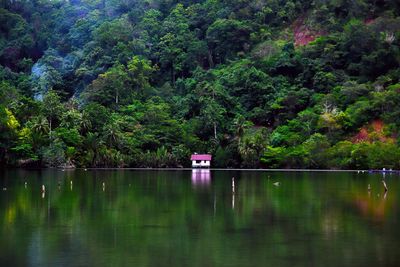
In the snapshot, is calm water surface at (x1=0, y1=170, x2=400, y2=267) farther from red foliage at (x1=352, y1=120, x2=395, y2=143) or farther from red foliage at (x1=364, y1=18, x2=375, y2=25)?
red foliage at (x1=364, y1=18, x2=375, y2=25)

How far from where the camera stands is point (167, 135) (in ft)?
349

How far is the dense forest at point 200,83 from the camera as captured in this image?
98562 mm

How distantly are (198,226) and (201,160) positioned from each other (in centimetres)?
6747

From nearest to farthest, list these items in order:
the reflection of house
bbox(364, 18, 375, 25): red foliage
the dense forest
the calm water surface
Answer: the calm water surface < the dense forest < the reflection of house < bbox(364, 18, 375, 25): red foliage

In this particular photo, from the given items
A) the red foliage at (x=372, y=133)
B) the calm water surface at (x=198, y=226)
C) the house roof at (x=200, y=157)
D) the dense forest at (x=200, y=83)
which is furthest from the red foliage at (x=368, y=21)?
the calm water surface at (x=198, y=226)

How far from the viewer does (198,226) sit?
35406 mm

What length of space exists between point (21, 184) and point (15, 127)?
37.7 m

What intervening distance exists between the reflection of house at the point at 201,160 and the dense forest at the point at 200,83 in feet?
7.94

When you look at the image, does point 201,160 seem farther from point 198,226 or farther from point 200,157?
point 198,226

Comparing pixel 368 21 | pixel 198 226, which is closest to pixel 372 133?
pixel 368 21

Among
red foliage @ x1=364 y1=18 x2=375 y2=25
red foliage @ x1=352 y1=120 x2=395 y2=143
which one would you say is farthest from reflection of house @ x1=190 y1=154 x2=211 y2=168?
red foliage @ x1=364 y1=18 x2=375 y2=25

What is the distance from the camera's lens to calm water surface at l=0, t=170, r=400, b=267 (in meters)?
26.7

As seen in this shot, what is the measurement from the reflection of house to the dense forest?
242 cm

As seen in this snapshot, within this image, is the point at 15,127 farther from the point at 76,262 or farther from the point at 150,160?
the point at 76,262
